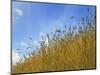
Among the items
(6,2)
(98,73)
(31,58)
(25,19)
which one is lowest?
(98,73)

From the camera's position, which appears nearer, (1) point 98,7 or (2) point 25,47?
(2) point 25,47

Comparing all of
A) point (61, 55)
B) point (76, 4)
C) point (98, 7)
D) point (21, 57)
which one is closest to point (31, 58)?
point (21, 57)

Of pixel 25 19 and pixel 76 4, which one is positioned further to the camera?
pixel 76 4

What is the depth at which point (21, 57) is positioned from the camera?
8.33ft

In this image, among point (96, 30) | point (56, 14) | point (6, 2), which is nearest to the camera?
point (6, 2)

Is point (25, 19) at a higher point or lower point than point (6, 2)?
lower

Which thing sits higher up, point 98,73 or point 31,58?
point 31,58

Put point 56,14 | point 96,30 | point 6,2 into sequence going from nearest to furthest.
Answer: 1. point 6,2
2. point 56,14
3. point 96,30

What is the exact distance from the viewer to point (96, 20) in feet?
9.25

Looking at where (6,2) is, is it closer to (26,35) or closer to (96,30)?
(26,35)

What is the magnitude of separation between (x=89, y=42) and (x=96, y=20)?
0.89ft

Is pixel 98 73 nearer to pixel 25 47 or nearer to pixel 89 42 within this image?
pixel 89 42

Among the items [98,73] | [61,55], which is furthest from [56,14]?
[98,73]

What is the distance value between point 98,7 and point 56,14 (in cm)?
54
